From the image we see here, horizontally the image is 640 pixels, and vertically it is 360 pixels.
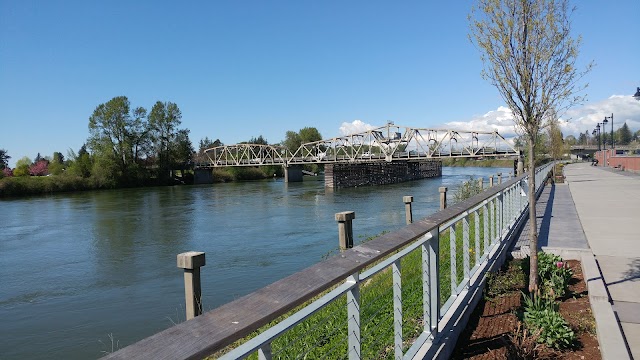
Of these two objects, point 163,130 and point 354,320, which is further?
point 163,130

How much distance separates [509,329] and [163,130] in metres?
82.2

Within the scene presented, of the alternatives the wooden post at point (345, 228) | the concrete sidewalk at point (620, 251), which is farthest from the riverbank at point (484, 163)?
the wooden post at point (345, 228)

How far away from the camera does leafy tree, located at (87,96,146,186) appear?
64.6 meters

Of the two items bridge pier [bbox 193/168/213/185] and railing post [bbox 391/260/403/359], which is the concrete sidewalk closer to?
railing post [bbox 391/260/403/359]

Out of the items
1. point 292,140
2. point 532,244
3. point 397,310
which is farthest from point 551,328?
point 292,140

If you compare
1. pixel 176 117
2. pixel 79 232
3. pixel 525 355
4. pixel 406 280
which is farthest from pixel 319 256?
pixel 176 117

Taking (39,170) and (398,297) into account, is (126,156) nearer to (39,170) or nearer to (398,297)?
(39,170)

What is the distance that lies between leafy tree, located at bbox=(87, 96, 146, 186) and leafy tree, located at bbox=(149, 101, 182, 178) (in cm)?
526

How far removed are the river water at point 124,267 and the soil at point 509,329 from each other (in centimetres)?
579

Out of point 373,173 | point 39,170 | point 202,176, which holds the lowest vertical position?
point 373,173

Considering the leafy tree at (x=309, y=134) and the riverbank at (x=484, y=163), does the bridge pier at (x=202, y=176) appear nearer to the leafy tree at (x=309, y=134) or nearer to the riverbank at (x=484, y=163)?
the leafy tree at (x=309, y=134)

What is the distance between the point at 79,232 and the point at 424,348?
22109mm

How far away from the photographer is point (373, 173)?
78.3m

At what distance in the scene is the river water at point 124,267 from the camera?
8.59m
